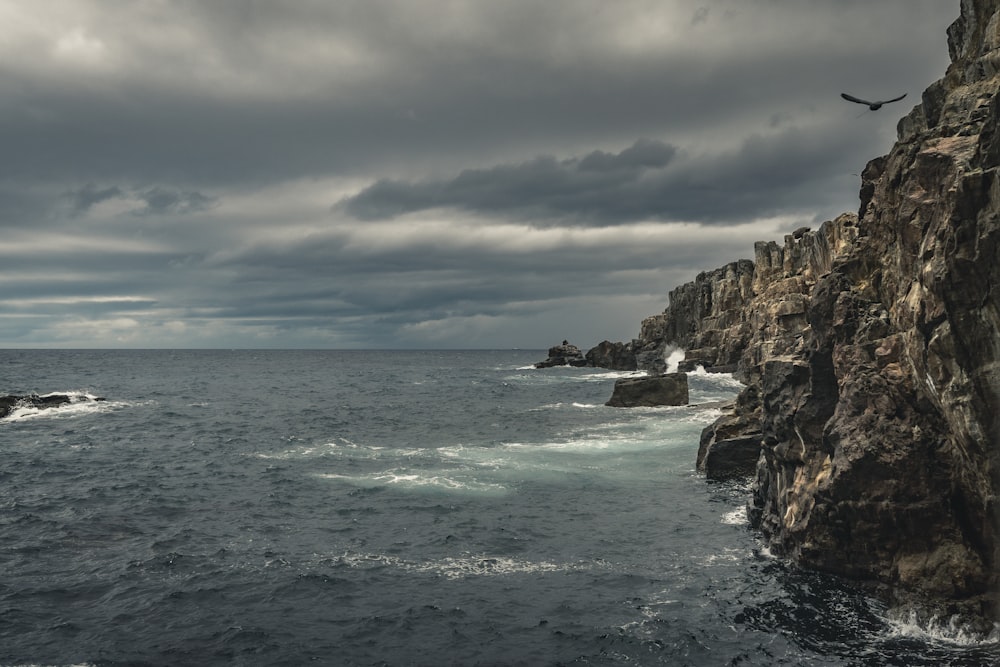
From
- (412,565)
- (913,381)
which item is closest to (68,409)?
(412,565)

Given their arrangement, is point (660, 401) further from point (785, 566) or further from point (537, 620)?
point (537, 620)

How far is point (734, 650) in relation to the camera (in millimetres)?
17141

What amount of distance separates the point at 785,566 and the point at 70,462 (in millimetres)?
44020

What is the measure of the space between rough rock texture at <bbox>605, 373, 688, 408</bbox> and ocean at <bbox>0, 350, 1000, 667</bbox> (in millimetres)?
19146

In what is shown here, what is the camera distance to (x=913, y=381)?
19.3 metres

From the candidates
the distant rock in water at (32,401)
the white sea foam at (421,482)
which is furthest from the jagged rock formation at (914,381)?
the distant rock in water at (32,401)

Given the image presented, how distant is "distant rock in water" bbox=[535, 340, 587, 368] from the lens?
591ft

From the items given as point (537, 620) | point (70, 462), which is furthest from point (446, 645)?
point (70, 462)

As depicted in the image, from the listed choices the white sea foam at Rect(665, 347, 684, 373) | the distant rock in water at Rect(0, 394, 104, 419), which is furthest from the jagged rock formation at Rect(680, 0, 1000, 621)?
the white sea foam at Rect(665, 347, 684, 373)

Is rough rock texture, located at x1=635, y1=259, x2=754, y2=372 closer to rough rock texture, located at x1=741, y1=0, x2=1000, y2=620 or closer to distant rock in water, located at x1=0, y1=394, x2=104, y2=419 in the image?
distant rock in water, located at x1=0, y1=394, x2=104, y2=419

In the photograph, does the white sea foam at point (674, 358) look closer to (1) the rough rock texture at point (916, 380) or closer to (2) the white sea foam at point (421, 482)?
(2) the white sea foam at point (421, 482)

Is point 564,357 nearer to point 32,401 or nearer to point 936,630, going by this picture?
point 32,401

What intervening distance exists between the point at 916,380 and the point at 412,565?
17.2 m

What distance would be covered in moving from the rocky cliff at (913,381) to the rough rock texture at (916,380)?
4 centimetres
